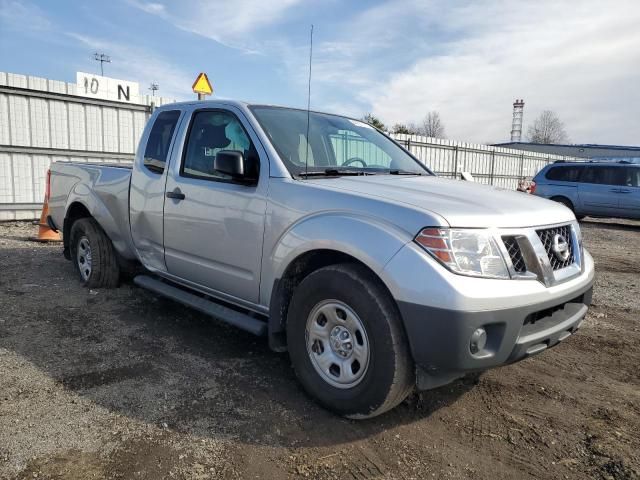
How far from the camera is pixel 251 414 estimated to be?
9.56 ft

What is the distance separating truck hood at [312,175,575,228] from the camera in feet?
8.38

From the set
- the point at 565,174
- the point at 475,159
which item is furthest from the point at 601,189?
the point at 475,159

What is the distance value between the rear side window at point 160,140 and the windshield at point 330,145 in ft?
3.32

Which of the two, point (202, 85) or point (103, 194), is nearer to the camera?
point (103, 194)

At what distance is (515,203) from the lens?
2.90 meters

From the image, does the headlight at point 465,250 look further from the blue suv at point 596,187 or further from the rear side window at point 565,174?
the rear side window at point 565,174

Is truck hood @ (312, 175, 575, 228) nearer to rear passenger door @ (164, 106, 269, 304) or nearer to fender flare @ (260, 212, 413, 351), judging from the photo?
fender flare @ (260, 212, 413, 351)

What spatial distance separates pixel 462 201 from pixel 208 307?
198 cm

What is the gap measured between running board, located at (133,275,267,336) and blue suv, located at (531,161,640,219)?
13298mm

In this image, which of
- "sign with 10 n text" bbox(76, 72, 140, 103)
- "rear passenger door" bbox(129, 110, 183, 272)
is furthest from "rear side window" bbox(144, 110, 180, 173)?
"sign with 10 n text" bbox(76, 72, 140, 103)

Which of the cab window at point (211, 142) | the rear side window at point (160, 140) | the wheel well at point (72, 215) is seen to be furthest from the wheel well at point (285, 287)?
the wheel well at point (72, 215)

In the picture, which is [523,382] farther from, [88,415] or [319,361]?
[88,415]

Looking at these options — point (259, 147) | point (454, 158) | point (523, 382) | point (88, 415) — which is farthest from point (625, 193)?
point (88, 415)

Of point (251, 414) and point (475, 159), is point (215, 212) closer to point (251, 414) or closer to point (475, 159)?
point (251, 414)
